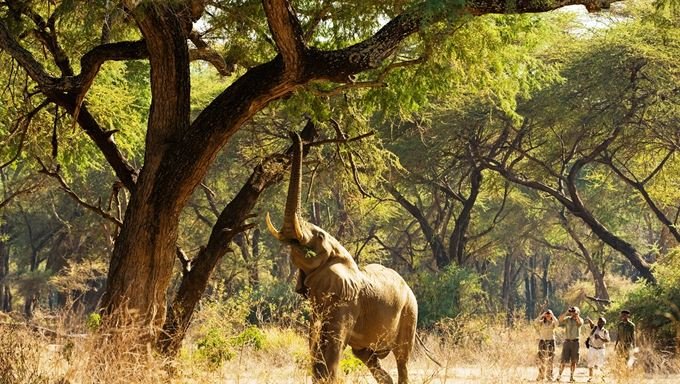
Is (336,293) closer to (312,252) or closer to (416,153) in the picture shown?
(312,252)

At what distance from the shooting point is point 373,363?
1281 cm

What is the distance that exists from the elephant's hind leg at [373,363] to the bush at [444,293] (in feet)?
60.1

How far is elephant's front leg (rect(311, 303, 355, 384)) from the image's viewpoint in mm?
11084

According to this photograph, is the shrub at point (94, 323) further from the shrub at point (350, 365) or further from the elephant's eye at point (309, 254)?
the shrub at point (350, 365)

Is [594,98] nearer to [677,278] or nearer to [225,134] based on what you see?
[677,278]

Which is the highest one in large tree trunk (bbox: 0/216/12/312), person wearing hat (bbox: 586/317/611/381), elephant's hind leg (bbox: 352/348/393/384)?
elephant's hind leg (bbox: 352/348/393/384)

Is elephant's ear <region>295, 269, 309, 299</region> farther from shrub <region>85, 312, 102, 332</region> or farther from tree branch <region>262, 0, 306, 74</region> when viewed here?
tree branch <region>262, 0, 306, 74</region>

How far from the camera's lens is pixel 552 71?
24.4m

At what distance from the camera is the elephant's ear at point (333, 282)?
1183 centimetres

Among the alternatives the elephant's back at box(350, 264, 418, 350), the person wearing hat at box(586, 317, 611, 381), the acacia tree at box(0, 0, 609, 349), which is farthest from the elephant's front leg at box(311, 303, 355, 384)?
the person wearing hat at box(586, 317, 611, 381)

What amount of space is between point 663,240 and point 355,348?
26.0m

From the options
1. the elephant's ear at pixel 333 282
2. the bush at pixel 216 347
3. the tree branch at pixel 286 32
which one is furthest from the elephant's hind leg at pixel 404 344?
the tree branch at pixel 286 32

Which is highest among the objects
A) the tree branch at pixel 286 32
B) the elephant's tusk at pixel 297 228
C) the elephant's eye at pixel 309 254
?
the tree branch at pixel 286 32

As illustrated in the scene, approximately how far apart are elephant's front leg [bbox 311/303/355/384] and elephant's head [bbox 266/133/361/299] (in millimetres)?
194
